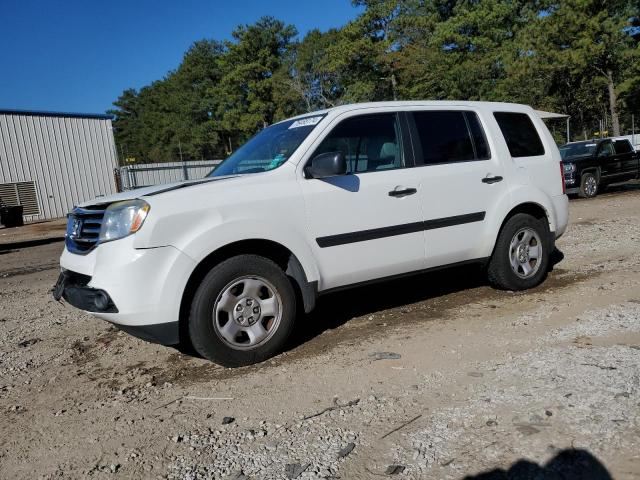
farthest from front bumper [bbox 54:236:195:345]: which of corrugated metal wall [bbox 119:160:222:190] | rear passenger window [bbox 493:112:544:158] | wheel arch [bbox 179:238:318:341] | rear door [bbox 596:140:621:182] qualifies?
corrugated metal wall [bbox 119:160:222:190]

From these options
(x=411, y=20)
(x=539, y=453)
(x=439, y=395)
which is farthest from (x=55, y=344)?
(x=411, y=20)

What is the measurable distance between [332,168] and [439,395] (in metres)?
1.73

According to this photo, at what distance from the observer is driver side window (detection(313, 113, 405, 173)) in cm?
431

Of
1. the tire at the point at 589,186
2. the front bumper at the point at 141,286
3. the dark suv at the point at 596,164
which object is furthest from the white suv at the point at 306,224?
the tire at the point at 589,186

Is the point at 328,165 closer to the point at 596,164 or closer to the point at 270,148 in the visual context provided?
the point at 270,148

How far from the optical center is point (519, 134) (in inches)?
212

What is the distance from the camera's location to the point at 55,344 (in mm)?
4719

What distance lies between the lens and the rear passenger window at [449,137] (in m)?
4.69

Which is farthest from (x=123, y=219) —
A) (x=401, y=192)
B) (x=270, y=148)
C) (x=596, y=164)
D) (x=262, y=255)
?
(x=596, y=164)

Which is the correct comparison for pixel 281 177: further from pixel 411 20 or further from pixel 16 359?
pixel 411 20

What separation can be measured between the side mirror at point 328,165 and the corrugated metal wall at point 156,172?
23682 millimetres

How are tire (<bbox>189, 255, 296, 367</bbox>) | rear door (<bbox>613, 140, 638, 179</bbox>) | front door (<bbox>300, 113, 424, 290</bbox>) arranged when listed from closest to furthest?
tire (<bbox>189, 255, 296, 367</bbox>), front door (<bbox>300, 113, 424, 290</bbox>), rear door (<bbox>613, 140, 638, 179</bbox>)

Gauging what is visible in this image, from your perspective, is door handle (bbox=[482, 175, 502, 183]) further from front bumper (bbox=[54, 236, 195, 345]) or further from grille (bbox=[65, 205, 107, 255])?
grille (bbox=[65, 205, 107, 255])

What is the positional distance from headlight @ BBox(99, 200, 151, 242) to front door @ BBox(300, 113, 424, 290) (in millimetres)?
1186
